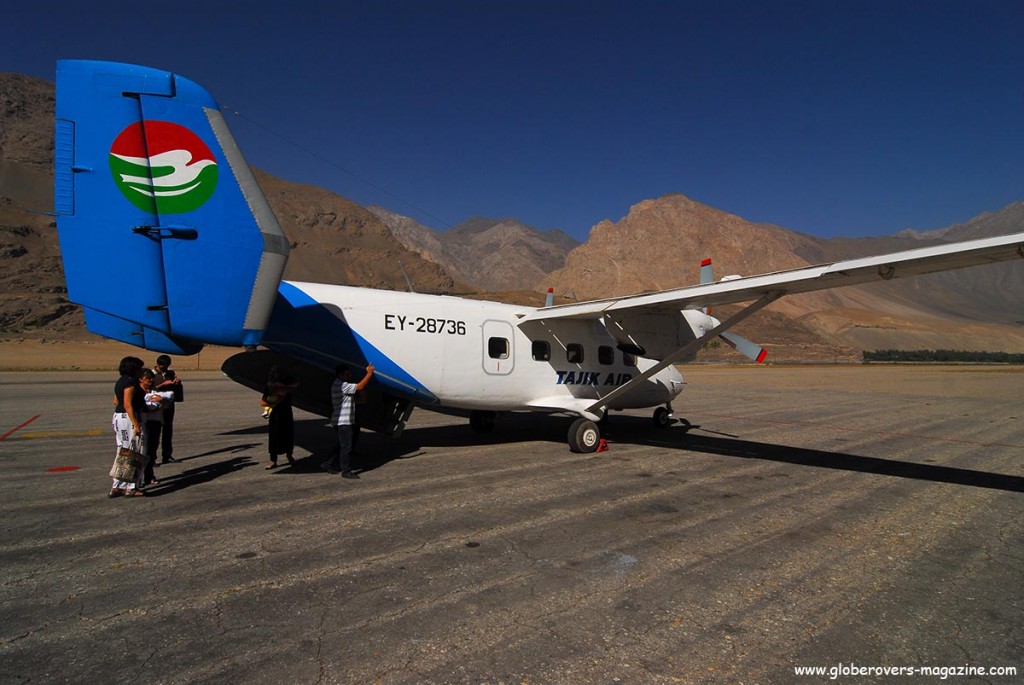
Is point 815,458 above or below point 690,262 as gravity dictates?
below

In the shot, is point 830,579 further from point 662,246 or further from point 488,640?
point 662,246

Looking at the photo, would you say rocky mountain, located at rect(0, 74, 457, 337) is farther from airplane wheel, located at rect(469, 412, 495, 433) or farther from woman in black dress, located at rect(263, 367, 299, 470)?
woman in black dress, located at rect(263, 367, 299, 470)

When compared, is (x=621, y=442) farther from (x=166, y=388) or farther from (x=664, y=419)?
(x=166, y=388)

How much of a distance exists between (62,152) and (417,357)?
591cm

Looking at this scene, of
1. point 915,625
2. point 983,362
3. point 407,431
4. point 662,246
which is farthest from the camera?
point 662,246

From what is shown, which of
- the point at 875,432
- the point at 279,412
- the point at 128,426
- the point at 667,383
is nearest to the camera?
the point at 128,426

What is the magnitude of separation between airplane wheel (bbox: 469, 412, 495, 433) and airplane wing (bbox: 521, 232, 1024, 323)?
317 cm

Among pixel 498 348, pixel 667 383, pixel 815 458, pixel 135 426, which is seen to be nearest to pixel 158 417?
pixel 135 426

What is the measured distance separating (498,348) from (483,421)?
3.22m

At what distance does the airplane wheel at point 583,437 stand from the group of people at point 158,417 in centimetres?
446

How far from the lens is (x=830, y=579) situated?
18.0 feet

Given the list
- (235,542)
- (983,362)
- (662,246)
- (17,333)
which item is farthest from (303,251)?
(235,542)

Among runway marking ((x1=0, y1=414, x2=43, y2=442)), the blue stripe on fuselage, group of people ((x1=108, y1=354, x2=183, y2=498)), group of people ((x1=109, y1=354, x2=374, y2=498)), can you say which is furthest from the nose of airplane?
runway marking ((x1=0, y1=414, x2=43, y2=442))

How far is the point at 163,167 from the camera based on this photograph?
7.54 m
